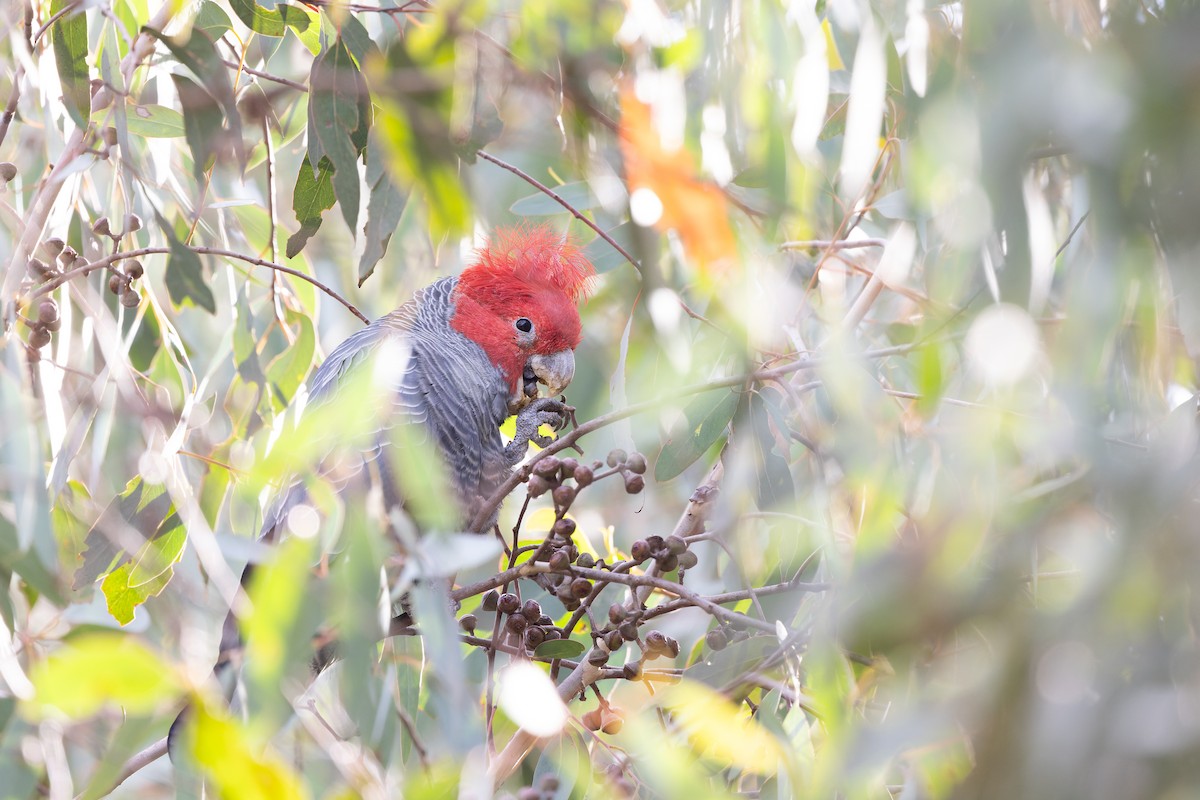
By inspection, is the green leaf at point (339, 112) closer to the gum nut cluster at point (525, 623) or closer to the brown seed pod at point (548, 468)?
the brown seed pod at point (548, 468)

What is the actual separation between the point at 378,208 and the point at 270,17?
313 millimetres

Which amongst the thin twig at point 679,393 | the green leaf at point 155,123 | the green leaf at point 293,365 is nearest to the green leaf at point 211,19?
the green leaf at point 155,123

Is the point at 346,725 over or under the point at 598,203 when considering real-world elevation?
under

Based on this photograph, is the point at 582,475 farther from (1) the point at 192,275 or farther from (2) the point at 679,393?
(1) the point at 192,275

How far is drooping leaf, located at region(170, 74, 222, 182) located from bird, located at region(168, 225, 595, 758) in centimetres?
68

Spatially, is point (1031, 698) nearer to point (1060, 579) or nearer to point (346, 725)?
point (1060, 579)

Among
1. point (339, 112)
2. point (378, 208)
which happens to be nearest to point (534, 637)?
point (378, 208)

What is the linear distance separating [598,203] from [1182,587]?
1103 mm

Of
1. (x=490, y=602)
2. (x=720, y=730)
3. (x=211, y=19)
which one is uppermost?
(x=211, y=19)

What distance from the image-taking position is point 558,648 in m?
1.24

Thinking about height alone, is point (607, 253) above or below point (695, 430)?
above

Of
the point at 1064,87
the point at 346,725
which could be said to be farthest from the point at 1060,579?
the point at 346,725

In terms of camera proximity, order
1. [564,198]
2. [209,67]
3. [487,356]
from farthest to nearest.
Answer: [487,356]
[564,198]
[209,67]

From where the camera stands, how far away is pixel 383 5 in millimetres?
1439
